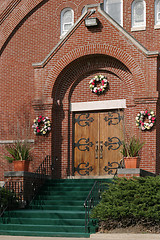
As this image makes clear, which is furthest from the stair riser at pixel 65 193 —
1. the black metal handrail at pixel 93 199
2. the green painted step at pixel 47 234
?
the green painted step at pixel 47 234

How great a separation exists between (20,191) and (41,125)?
3.21 meters

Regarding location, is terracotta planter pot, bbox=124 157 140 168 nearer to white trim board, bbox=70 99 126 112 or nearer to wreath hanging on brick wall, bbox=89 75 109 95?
white trim board, bbox=70 99 126 112

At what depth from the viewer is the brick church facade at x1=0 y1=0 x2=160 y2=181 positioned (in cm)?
1609

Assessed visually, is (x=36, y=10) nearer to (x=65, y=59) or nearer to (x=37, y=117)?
(x=65, y=59)

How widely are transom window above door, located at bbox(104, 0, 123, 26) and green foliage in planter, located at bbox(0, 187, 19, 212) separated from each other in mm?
8584

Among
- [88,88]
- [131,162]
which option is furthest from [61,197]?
[88,88]

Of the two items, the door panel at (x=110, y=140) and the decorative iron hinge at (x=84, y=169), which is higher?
the door panel at (x=110, y=140)

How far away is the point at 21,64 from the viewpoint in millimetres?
19500

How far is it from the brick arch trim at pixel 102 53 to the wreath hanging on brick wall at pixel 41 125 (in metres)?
0.95

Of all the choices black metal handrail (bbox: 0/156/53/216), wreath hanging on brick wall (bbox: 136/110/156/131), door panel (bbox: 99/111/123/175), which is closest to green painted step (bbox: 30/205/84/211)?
black metal handrail (bbox: 0/156/53/216)

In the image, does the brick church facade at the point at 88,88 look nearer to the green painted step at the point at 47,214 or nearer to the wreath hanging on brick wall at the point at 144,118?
the wreath hanging on brick wall at the point at 144,118

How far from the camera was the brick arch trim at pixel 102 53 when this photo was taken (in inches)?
633

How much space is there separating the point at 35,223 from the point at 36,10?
10279mm

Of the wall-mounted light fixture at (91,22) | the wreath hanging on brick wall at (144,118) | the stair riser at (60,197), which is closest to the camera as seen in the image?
the stair riser at (60,197)
